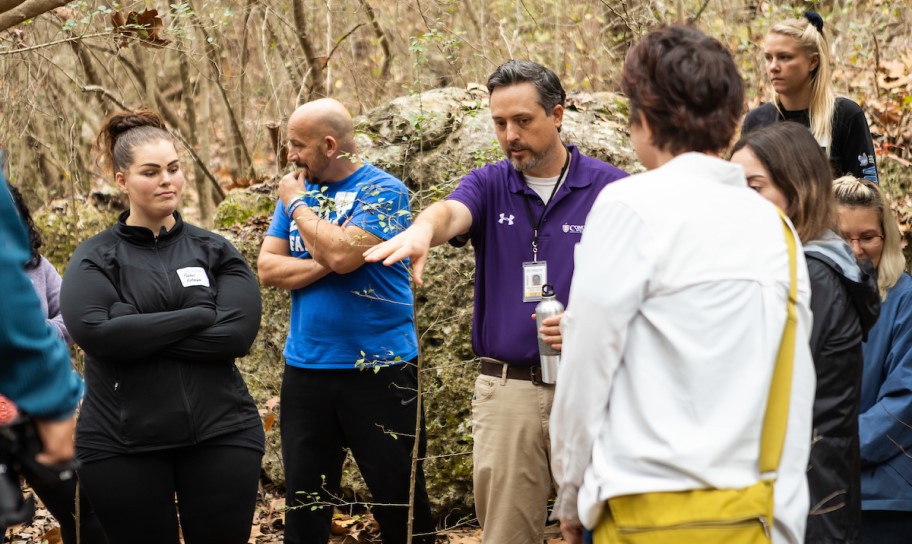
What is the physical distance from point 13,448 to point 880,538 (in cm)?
318

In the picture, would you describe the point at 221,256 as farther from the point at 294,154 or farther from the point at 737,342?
the point at 737,342

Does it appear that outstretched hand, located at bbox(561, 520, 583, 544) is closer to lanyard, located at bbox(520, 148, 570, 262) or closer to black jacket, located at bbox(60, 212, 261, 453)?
lanyard, located at bbox(520, 148, 570, 262)

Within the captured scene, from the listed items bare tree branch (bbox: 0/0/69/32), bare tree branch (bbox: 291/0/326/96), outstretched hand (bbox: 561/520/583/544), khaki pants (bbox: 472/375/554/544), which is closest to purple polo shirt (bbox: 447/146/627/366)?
khaki pants (bbox: 472/375/554/544)

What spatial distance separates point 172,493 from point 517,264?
183cm

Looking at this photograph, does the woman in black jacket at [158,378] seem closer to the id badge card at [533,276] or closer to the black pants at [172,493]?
the black pants at [172,493]

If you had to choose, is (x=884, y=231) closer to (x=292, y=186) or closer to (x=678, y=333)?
(x=678, y=333)

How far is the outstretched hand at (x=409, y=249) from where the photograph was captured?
312 cm

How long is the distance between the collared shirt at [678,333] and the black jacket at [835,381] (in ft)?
1.94

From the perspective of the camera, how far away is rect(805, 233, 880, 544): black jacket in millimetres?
2869

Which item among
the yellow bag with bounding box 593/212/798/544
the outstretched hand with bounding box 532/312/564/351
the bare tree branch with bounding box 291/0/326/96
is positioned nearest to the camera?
the yellow bag with bounding box 593/212/798/544

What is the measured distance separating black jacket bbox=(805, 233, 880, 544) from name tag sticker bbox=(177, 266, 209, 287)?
263 cm

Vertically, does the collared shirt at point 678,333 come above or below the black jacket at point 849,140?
below

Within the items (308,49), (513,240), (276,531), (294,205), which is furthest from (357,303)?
(308,49)

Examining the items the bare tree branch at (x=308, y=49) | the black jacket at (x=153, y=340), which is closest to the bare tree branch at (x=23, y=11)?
the black jacket at (x=153, y=340)
